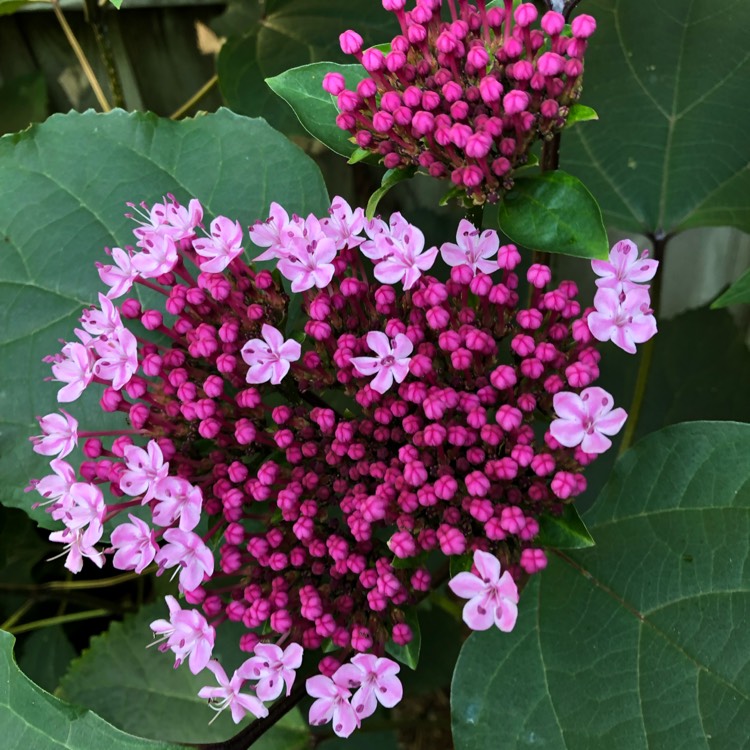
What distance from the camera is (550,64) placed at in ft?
2.58

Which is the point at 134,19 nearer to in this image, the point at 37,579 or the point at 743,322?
the point at 37,579

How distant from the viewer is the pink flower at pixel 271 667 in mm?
841

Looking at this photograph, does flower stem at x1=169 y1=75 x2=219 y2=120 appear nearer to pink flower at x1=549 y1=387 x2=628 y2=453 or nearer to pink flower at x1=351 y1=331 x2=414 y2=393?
pink flower at x1=351 y1=331 x2=414 y2=393

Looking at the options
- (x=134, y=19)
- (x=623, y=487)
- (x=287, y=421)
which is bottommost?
(x=623, y=487)

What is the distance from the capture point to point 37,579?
1808 mm

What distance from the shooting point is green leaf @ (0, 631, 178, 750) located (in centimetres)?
93

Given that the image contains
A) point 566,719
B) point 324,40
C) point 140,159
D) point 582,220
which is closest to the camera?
point 582,220

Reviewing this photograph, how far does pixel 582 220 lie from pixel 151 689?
1076 mm

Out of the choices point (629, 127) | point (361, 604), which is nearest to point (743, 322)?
point (629, 127)

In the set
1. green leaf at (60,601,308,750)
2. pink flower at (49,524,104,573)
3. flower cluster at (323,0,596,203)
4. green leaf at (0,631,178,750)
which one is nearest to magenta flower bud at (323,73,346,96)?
flower cluster at (323,0,596,203)

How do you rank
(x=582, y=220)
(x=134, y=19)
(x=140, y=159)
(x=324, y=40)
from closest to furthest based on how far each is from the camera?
(x=582, y=220) → (x=140, y=159) → (x=324, y=40) → (x=134, y=19)

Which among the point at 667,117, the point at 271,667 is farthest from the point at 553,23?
the point at 271,667

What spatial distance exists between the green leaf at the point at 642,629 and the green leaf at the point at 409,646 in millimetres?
105

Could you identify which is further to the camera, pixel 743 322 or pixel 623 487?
pixel 743 322
